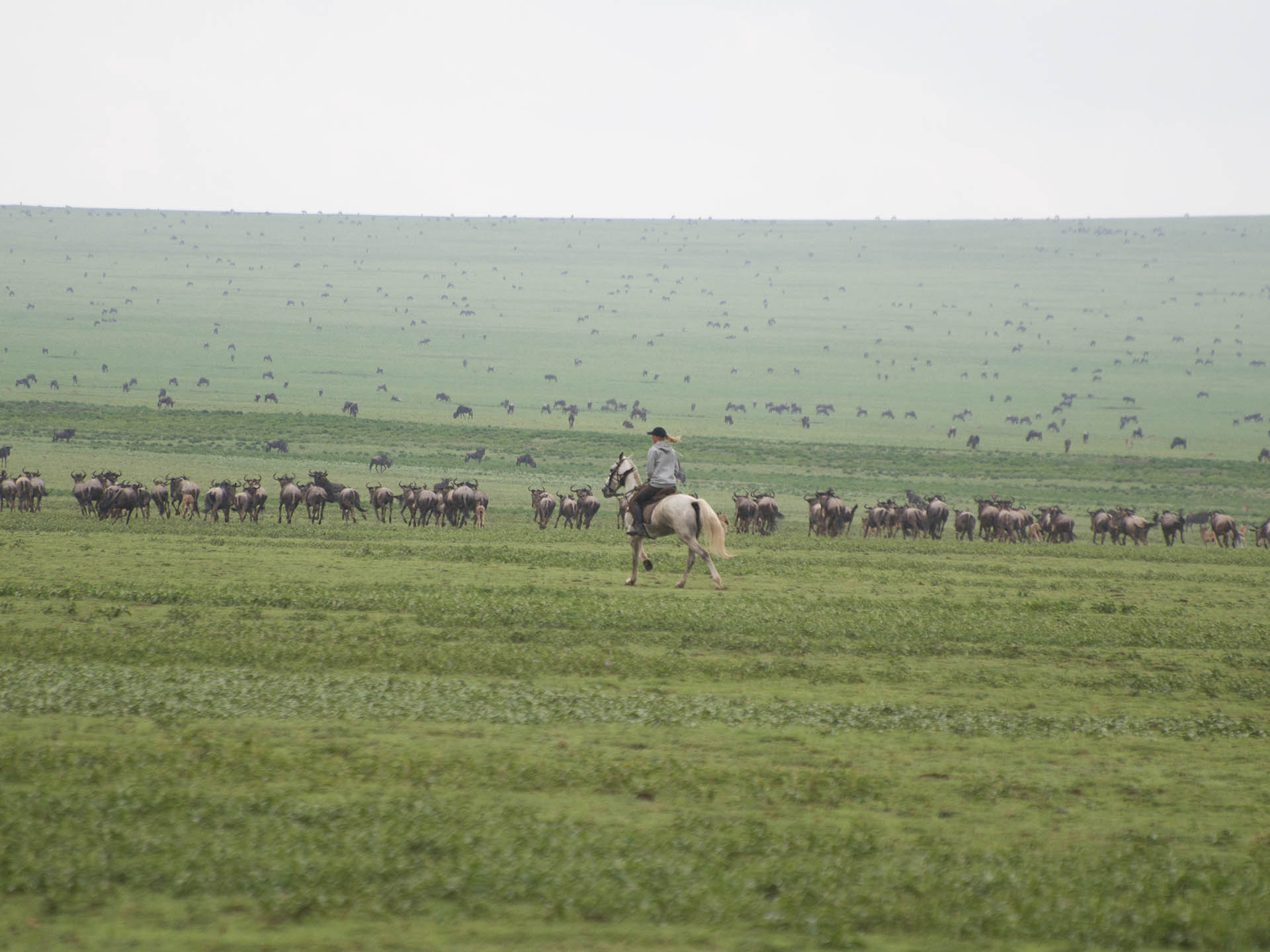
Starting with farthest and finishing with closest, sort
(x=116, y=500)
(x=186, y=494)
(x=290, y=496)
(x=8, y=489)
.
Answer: (x=186, y=494)
(x=8, y=489)
(x=290, y=496)
(x=116, y=500)

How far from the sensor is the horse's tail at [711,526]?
1653cm

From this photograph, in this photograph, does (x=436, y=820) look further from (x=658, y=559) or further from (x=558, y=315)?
(x=558, y=315)

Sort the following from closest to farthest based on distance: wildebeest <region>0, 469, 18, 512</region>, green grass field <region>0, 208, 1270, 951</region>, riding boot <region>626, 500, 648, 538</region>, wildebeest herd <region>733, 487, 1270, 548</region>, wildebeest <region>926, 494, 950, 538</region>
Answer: green grass field <region>0, 208, 1270, 951</region>
riding boot <region>626, 500, 648, 538</region>
wildebeest <region>0, 469, 18, 512</region>
wildebeest herd <region>733, 487, 1270, 548</region>
wildebeest <region>926, 494, 950, 538</region>

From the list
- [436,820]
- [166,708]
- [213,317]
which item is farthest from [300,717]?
[213,317]

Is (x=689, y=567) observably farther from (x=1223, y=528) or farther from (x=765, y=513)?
(x=1223, y=528)

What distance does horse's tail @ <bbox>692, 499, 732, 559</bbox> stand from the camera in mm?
16531

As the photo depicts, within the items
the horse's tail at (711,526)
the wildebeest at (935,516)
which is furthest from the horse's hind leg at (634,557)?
the wildebeest at (935,516)

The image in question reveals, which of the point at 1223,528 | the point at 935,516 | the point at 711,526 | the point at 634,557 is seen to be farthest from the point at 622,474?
the point at 1223,528

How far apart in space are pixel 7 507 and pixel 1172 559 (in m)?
31.6

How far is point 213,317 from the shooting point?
111m

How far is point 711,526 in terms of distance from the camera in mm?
16578

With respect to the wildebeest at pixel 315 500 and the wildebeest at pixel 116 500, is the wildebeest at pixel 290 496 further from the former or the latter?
the wildebeest at pixel 116 500

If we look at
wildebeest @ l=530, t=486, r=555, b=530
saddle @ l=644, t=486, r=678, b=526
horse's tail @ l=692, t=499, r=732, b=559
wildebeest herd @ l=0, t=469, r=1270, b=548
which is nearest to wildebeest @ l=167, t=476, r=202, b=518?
wildebeest herd @ l=0, t=469, r=1270, b=548

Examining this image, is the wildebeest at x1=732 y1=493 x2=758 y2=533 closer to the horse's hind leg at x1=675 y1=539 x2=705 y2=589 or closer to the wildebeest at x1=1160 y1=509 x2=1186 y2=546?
the wildebeest at x1=1160 y1=509 x2=1186 y2=546
